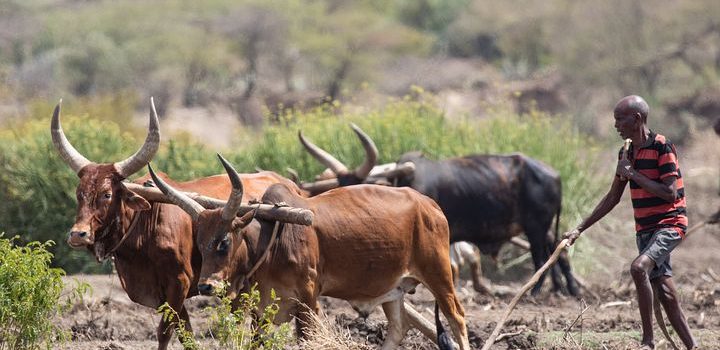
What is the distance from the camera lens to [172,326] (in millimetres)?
8562

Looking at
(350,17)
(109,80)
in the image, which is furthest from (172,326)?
(350,17)

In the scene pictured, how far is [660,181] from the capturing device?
782 centimetres

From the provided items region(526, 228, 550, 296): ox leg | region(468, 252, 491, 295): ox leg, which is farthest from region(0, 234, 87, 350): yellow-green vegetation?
region(526, 228, 550, 296): ox leg

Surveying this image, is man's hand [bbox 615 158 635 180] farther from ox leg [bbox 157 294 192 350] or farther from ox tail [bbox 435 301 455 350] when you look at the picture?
ox leg [bbox 157 294 192 350]

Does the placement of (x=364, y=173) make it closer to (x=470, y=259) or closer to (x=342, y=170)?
(x=342, y=170)

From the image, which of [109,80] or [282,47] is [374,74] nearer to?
[282,47]

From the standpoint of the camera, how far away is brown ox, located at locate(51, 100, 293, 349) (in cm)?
866

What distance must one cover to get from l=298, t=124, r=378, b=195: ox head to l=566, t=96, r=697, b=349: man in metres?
4.71

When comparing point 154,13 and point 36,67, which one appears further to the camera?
point 154,13

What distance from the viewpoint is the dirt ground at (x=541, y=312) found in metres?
9.52

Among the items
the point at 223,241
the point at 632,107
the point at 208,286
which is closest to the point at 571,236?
the point at 632,107

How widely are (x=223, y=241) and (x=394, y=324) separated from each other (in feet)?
5.80

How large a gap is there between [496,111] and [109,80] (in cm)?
2528

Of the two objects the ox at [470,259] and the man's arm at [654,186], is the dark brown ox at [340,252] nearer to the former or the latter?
the man's arm at [654,186]
